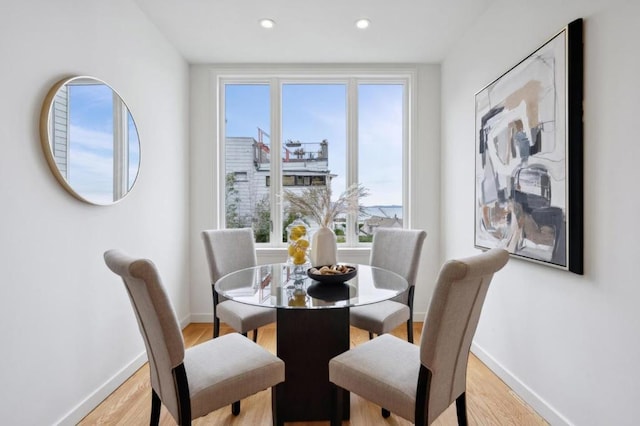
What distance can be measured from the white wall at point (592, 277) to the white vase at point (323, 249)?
120cm

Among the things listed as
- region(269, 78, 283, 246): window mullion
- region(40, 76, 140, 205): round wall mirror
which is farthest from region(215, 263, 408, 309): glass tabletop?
region(269, 78, 283, 246): window mullion

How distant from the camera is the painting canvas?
156cm

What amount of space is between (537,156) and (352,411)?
1.80m

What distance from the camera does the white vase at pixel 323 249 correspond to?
2.04 m

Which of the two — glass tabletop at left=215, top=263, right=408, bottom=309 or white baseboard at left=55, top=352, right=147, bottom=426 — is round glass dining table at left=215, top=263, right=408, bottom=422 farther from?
white baseboard at left=55, top=352, right=147, bottom=426

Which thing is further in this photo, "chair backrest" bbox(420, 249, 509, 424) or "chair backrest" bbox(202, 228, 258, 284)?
"chair backrest" bbox(202, 228, 258, 284)

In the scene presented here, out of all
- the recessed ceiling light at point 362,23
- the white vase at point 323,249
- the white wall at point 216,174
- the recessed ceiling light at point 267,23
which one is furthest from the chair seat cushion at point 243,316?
the recessed ceiling light at point 362,23

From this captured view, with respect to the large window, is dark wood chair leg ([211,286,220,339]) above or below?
below

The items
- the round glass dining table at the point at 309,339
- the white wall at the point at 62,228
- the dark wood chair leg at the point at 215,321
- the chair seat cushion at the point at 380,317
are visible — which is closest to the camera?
the white wall at the point at 62,228

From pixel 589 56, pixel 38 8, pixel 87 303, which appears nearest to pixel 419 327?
pixel 589 56

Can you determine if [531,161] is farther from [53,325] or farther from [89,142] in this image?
[53,325]

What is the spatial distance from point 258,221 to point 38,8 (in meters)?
2.28

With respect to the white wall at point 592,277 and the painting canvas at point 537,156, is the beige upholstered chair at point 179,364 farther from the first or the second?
the painting canvas at point 537,156

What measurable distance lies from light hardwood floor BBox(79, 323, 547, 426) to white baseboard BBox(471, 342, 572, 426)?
31mm
